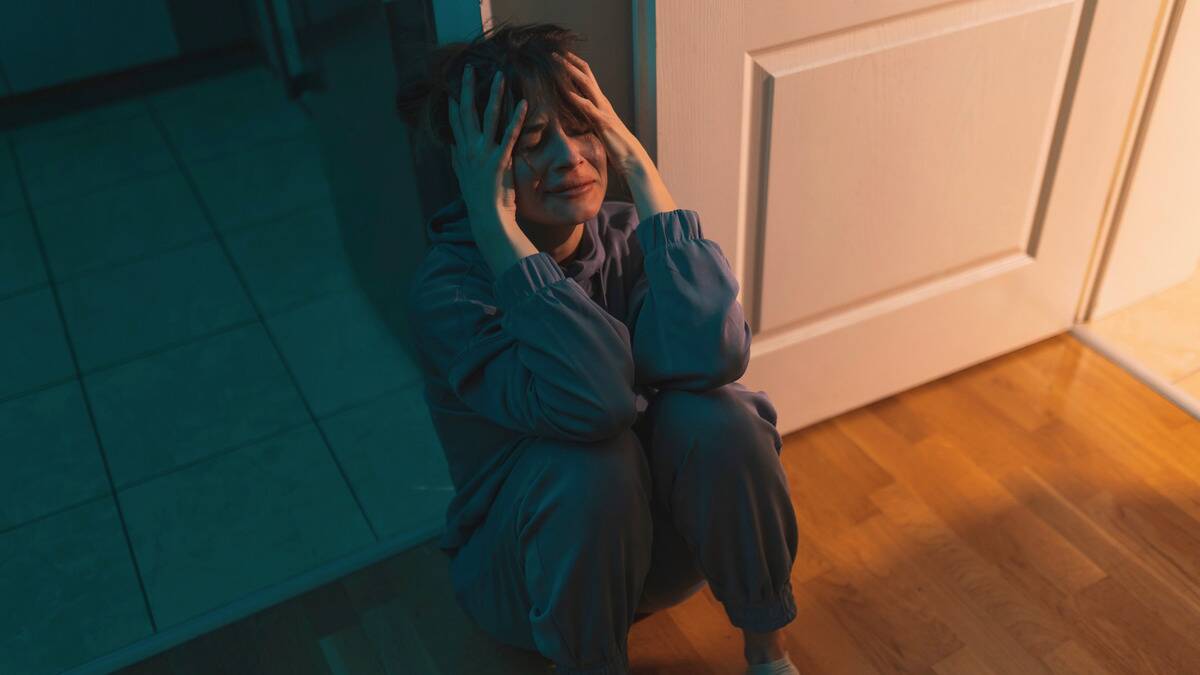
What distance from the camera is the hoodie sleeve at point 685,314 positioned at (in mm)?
1277

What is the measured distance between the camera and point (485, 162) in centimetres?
125

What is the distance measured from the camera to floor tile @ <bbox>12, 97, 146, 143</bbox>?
307 centimetres

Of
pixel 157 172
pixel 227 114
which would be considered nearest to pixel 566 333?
pixel 157 172

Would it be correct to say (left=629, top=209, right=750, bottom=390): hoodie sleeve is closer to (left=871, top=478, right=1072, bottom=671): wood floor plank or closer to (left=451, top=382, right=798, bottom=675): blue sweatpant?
(left=451, top=382, right=798, bottom=675): blue sweatpant

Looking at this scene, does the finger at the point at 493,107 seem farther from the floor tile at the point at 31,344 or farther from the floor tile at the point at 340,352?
the floor tile at the point at 31,344

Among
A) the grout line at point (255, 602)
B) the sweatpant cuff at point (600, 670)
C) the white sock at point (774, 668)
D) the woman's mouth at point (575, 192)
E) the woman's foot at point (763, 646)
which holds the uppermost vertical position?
the woman's mouth at point (575, 192)

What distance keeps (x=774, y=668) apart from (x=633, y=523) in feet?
1.10

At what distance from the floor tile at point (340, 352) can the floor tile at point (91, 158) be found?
2.80ft

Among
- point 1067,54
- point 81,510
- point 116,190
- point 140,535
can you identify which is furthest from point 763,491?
point 116,190

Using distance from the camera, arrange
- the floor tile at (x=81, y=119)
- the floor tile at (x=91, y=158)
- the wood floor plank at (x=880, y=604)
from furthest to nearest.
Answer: the floor tile at (x=81, y=119) < the floor tile at (x=91, y=158) < the wood floor plank at (x=880, y=604)

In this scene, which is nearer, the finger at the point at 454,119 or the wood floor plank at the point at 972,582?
the finger at the point at 454,119

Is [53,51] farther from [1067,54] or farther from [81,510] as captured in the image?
[1067,54]

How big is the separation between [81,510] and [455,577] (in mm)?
780

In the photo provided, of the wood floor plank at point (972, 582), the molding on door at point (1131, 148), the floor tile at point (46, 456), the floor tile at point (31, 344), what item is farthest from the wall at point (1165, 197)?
the floor tile at point (31, 344)
